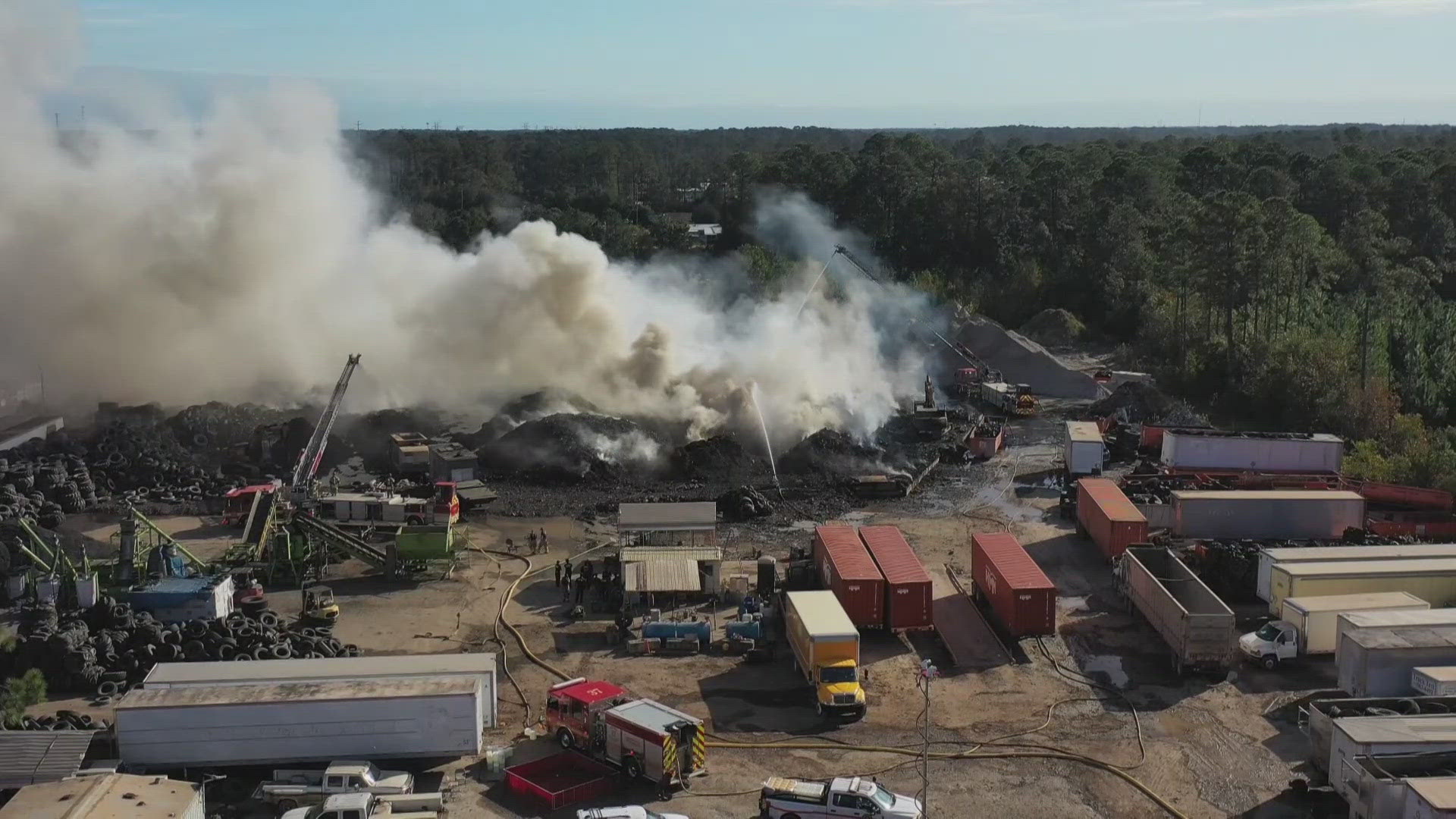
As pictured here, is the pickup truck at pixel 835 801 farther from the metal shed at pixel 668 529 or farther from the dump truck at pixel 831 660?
the metal shed at pixel 668 529

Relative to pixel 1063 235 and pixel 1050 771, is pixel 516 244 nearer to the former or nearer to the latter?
pixel 1050 771

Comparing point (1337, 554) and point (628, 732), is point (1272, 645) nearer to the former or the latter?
point (1337, 554)

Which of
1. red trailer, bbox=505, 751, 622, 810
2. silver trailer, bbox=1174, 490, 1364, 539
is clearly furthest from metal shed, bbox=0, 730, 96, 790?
silver trailer, bbox=1174, 490, 1364, 539

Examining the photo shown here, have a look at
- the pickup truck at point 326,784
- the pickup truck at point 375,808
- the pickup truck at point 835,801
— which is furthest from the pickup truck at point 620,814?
the pickup truck at point 326,784

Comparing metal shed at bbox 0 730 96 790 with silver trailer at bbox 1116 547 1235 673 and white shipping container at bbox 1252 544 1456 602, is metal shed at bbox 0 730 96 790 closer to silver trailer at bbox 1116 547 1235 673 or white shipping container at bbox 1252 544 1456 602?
silver trailer at bbox 1116 547 1235 673

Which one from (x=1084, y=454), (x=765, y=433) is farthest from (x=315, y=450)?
(x=1084, y=454)

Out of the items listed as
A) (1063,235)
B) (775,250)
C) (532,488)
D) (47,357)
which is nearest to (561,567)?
(532,488)

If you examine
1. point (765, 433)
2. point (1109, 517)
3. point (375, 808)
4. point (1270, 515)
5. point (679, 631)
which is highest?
point (1109, 517)
